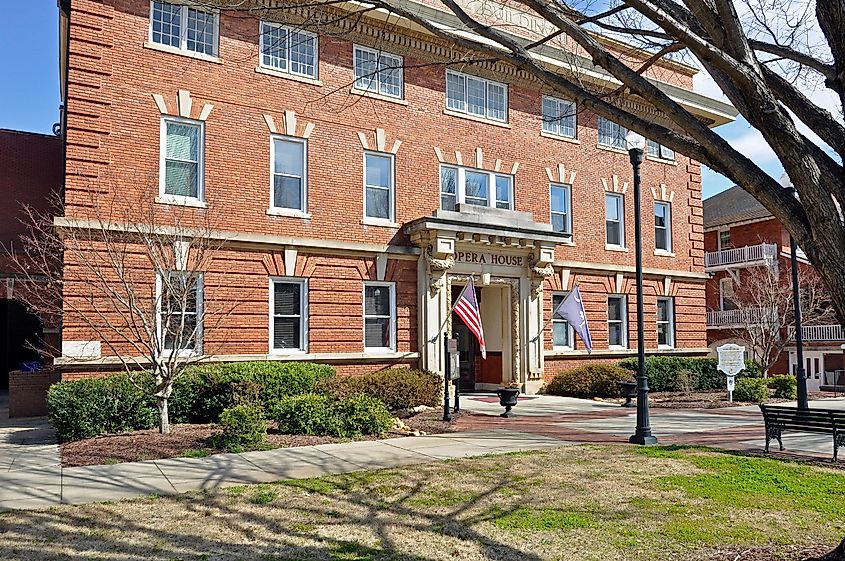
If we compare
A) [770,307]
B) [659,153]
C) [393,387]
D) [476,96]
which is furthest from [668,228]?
[393,387]

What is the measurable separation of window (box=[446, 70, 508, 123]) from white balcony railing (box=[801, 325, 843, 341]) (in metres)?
26.4

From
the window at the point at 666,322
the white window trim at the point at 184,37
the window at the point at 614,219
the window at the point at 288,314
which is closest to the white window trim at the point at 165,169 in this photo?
the white window trim at the point at 184,37

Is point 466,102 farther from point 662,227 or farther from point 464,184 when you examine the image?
point 662,227

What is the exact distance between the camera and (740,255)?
4209 cm

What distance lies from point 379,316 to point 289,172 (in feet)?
14.8

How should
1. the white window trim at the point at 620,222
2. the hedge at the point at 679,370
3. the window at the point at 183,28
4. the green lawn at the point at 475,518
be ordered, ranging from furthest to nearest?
the white window trim at the point at 620,222, the hedge at the point at 679,370, the window at the point at 183,28, the green lawn at the point at 475,518

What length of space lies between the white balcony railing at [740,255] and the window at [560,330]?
19.6 metres

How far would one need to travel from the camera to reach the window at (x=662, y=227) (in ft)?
87.0

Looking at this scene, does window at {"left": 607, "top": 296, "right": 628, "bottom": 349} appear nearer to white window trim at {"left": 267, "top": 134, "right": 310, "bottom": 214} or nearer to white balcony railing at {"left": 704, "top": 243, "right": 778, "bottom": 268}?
white window trim at {"left": 267, "top": 134, "right": 310, "bottom": 214}

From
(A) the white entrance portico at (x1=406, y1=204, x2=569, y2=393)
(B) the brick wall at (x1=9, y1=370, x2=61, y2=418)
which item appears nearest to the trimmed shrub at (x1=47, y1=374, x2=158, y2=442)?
(B) the brick wall at (x1=9, y1=370, x2=61, y2=418)

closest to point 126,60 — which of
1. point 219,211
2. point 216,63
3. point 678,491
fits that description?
point 216,63

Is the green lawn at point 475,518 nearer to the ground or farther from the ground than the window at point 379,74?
nearer to the ground

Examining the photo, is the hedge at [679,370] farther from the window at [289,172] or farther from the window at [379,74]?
the window at [289,172]

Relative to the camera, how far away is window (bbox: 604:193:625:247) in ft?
81.7
